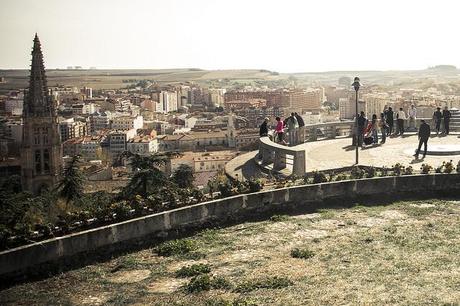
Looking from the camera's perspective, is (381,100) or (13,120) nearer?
(13,120)

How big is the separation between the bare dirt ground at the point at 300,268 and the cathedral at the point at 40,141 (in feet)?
230

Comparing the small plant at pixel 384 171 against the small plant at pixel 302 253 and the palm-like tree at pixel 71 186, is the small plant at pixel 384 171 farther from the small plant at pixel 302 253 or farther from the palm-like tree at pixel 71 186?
the palm-like tree at pixel 71 186

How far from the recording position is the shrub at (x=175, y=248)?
378 inches

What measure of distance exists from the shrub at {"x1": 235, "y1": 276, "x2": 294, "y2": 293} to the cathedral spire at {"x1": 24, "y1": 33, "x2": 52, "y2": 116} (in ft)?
215

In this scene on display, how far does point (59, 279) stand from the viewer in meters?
8.53

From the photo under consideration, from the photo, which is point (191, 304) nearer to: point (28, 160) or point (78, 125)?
point (28, 160)

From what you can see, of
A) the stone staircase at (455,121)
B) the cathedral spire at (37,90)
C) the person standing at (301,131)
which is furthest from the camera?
the cathedral spire at (37,90)

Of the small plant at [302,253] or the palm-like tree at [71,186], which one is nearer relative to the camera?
the small plant at [302,253]

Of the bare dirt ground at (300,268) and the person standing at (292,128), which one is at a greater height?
the person standing at (292,128)

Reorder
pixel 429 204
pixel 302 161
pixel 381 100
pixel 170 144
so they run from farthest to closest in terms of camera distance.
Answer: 1. pixel 381 100
2. pixel 170 144
3. pixel 302 161
4. pixel 429 204

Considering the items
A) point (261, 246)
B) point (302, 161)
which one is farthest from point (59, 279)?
point (302, 161)

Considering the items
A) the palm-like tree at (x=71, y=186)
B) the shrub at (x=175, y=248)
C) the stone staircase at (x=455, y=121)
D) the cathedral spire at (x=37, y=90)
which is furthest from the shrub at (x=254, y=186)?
the cathedral spire at (x=37, y=90)

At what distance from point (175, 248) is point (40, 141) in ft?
247

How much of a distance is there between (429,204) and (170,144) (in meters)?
120
